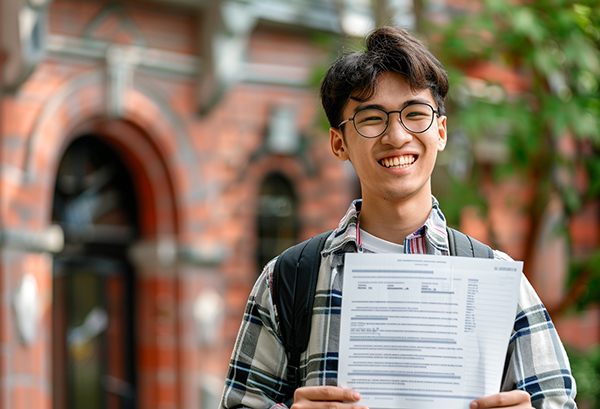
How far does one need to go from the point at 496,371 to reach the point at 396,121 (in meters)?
0.51

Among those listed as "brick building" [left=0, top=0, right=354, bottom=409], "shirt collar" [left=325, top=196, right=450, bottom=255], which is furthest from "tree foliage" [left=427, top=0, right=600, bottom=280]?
"shirt collar" [left=325, top=196, right=450, bottom=255]

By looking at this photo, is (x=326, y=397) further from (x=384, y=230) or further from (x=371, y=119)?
(x=371, y=119)

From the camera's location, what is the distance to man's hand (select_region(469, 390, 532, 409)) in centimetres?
138

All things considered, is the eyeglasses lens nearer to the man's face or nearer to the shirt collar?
the man's face

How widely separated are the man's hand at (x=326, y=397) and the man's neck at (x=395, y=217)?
35 cm

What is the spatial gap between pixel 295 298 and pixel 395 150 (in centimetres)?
35

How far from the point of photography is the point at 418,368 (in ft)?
4.64

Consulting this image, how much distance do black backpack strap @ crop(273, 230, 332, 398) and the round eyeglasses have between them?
0.27 metres

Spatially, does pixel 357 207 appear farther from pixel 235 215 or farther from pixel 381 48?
pixel 235 215

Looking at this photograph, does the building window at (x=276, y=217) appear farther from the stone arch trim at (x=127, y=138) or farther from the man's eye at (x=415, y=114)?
the man's eye at (x=415, y=114)

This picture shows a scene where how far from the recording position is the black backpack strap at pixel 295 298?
1.52 m

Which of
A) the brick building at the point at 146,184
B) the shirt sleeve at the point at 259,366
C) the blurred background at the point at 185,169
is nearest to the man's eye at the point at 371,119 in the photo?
the shirt sleeve at the point at 259,366

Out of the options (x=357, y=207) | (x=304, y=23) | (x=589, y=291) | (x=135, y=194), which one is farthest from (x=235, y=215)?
(x=357, y=207)

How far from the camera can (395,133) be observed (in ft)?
4.98
